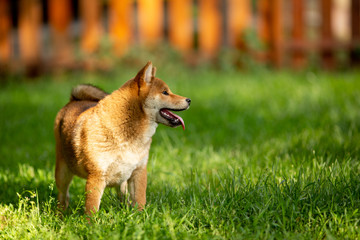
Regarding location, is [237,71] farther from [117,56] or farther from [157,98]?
[157,98]

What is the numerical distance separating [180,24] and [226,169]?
6.36 m

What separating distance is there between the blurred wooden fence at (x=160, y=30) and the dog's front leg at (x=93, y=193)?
6.61m

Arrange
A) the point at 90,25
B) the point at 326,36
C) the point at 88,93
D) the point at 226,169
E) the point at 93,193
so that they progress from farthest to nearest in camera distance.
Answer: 1. the point at 326,36
2. the point at 90,25
3. the point at 226,169
4. the point at 88,93
5. the point at 93,193

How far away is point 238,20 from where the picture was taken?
9375 mm

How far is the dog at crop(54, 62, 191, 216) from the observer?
264 cm

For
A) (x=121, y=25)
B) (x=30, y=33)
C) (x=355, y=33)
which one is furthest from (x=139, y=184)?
(x=355, y=33)

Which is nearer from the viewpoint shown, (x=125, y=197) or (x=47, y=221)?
(x=47, y=221)

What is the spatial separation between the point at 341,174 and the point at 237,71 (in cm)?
668

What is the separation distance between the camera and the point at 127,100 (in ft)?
8.96

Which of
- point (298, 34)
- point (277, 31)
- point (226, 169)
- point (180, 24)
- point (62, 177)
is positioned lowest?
point (226, 169)

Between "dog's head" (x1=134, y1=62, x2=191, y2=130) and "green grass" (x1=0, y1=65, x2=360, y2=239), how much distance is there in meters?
0.53

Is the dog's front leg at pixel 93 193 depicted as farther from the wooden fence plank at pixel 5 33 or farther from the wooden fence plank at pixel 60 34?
the wooden fence plank at pixel 5 33

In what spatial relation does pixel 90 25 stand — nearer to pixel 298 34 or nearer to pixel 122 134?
pixel 298 34

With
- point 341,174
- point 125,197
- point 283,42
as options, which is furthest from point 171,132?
point 283,42
